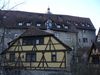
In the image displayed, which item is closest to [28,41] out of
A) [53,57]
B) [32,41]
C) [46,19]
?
[32,41]

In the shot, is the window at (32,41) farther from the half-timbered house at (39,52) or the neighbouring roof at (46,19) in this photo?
the neighbouring roof at (46,19)

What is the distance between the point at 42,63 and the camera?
99.4 ft

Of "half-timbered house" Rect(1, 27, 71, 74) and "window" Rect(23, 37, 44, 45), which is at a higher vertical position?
"window" Rect(23, 37, 44, 45)

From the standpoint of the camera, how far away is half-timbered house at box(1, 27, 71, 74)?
30.0m

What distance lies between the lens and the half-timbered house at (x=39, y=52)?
98.3 feet

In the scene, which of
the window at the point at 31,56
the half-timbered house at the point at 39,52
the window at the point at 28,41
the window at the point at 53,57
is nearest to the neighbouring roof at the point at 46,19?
the half-timbered house at the point at 39,52

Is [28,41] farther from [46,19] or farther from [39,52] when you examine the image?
[46,19]

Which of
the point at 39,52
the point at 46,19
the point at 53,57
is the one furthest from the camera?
the point at 46,19

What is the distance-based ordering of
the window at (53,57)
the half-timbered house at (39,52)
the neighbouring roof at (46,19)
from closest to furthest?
the half-timbered house at (39,52)
the window at (53,57)
the neighbouring roof at (46,19)

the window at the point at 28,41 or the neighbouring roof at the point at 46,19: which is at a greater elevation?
the neighbouring roof at the point at 46,19

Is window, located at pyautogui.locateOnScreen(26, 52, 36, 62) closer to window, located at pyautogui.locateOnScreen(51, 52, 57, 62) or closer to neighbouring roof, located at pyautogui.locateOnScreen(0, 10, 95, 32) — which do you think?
window, located at pyautogui.locateOnScreen(51, 52, 57, 62)

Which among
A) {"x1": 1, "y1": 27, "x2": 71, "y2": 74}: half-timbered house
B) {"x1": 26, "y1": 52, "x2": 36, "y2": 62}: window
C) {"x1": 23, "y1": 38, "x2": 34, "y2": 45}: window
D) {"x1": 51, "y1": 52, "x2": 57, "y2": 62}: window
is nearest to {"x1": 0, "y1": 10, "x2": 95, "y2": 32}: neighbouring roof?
{"x1": 1, "y1": 27, "x2": 71, "y2": 74}: half-timbered house

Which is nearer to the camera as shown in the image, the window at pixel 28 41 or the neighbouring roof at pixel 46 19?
the window at pixel 28 41

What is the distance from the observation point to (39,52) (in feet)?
101
